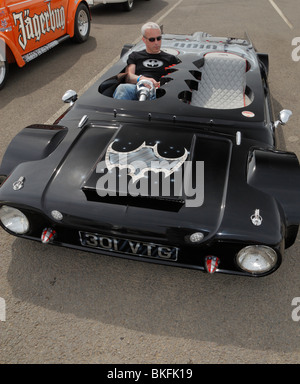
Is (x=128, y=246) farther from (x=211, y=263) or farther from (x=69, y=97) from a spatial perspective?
(x=69, y=97)

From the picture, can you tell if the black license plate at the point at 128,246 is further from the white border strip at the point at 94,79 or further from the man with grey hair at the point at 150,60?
the white border strip at the point at 94,79

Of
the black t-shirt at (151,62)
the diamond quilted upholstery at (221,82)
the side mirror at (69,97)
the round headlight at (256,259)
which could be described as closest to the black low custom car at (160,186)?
the round headlight at (256,259)

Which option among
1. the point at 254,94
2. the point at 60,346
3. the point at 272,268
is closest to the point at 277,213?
the point at 272,268

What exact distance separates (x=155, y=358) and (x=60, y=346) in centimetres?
60

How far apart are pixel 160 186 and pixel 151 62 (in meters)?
1.91

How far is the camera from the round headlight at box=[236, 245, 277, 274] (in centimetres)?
209

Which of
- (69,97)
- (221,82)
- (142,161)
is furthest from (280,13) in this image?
(142,161)

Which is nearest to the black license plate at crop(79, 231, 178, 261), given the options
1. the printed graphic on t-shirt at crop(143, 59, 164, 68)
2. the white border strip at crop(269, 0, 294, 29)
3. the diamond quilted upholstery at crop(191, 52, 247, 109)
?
the diamond quilted upholstery at crop(191, 52, 247, 109)

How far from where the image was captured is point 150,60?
361cm

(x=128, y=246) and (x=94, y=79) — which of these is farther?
(x=94, y=79)

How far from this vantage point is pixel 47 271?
2598 mm

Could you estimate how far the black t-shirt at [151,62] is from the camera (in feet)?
11.6

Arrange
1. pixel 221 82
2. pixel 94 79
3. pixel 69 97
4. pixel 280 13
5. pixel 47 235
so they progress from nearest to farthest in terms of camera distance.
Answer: pixel 47 235 < pixel 69 97 < pixel 221 82 < pixel 94 79 < pixel 280 13
